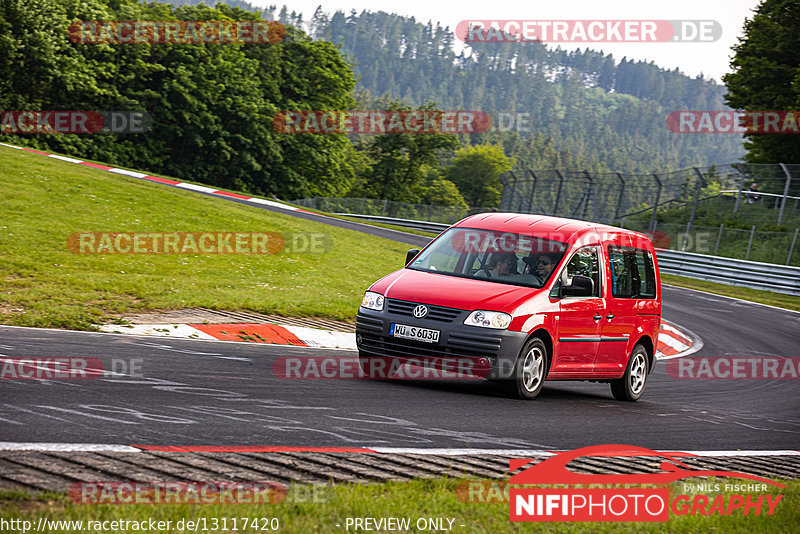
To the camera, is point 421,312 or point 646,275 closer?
point 421,312

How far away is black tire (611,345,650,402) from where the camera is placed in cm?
1059

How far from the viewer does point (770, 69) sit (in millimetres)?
42625

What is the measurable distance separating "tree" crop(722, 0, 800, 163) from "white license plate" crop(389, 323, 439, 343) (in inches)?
1485

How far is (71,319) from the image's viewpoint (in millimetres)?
10570

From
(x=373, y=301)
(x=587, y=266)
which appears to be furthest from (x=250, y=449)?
(x=587, y=266)

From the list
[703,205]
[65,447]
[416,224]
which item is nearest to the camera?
[65,447]

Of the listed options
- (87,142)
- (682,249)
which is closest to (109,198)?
(682,249)

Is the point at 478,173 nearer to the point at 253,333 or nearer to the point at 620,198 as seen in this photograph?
the point at 620,198

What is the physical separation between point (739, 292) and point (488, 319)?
84.3 ft

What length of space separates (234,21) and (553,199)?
3289 centimetres

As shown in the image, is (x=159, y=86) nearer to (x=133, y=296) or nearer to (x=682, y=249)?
(x=682, y=249)

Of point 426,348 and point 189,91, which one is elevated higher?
point 189,91

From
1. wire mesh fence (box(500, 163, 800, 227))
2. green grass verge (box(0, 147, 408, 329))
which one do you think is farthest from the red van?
wire mesh fence (box(500, 163, 800, 227))

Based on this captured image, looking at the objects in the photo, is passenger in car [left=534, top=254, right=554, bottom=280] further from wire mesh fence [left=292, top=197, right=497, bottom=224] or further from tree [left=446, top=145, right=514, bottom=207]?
tree [left=446, top=145, right=514, bottom=207]
